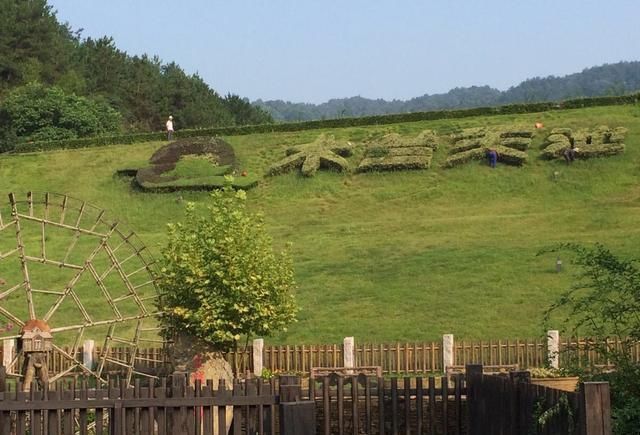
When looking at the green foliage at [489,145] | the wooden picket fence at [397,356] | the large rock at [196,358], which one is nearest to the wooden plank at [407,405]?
the large rock at [196,358]

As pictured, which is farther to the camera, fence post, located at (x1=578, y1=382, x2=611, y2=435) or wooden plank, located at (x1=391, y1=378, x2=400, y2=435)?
wooden plank, located at (x1=391, y1=378, x2=400, y2=435)

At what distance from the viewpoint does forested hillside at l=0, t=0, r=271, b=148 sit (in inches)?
2785

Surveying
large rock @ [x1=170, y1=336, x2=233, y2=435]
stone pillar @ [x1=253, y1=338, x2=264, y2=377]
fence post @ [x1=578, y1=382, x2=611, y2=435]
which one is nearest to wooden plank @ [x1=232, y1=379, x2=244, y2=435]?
fence post @ [x1=578, y1=382, x2=611, y2=435]

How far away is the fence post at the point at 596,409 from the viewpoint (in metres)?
8.29

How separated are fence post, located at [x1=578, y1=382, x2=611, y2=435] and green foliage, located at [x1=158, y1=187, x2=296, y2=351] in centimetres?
1487

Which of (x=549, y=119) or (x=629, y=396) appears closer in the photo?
(x=629, y=396)

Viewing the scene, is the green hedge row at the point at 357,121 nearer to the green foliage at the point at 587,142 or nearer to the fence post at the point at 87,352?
the green foliage at the point at 587,142

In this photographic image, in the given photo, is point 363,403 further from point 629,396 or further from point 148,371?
point 148,371

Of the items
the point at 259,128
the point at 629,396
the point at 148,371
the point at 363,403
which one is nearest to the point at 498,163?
the point at 259,128

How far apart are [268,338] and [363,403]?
14.6m

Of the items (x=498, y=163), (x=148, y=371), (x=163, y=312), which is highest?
(x=498, y=163)

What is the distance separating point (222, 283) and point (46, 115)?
50883 millimetres

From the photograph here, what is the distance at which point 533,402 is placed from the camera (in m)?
9.95

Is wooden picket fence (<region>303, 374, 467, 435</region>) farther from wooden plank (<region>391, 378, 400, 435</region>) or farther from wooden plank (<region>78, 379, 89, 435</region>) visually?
wooden plank (<region>78, 379, 89, 435</region>)
